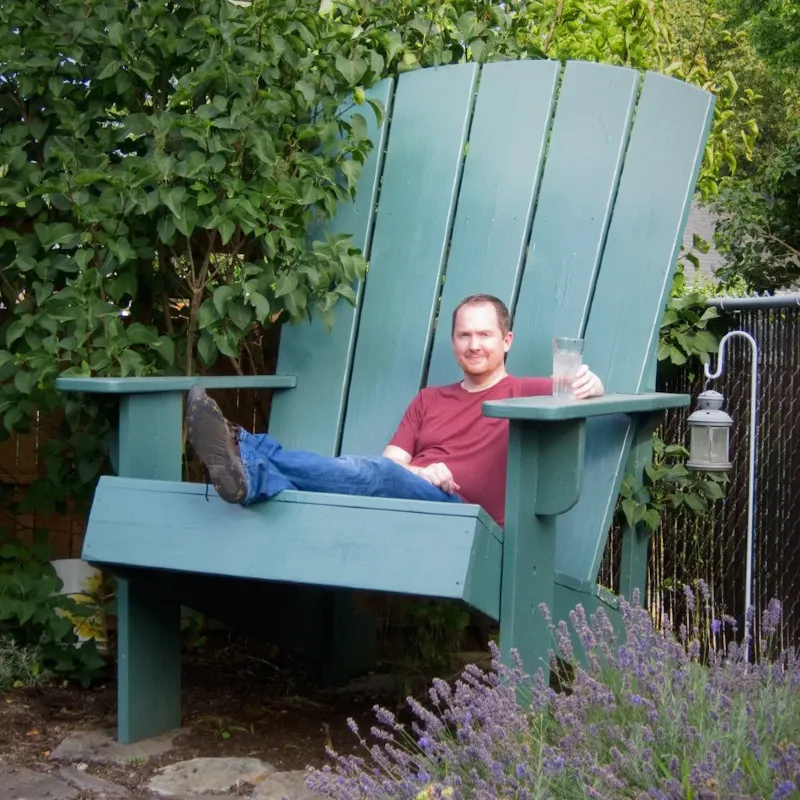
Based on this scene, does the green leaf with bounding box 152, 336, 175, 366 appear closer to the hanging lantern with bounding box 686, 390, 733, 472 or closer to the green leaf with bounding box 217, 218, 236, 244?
the green leaf with bounding box 217, 218, 236, 244

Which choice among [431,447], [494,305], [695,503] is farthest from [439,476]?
[695,503]

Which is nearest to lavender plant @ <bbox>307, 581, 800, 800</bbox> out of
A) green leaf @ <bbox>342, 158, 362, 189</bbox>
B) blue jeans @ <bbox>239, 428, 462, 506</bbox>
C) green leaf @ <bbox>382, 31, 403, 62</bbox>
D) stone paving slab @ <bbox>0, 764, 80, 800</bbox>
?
blue jeans @ <bbox>239, 428, 462, 506</bbox>

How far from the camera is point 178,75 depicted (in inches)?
113

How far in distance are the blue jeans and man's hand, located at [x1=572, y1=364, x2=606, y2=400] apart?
0.39 meters

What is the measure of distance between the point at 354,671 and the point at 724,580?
1.05m

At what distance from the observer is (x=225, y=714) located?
275 cm

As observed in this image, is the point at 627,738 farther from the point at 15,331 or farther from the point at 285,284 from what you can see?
the point at 15,331

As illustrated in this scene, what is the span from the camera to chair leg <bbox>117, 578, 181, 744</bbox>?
8.07 ft

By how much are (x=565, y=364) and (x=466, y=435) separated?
40cm

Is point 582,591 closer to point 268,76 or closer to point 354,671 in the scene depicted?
point 354,671

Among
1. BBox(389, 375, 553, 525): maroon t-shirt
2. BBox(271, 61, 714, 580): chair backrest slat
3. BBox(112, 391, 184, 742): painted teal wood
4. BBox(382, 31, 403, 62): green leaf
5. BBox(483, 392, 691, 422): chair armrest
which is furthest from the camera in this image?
BBox(382, 31, 403, 62): green leaf

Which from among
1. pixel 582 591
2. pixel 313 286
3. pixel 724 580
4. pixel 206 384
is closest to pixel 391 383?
pixel 313 286

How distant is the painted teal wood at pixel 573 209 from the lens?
110 inches

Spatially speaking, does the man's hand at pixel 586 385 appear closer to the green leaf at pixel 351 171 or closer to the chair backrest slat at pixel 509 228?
the chair backrest slat at pixel 509 228
